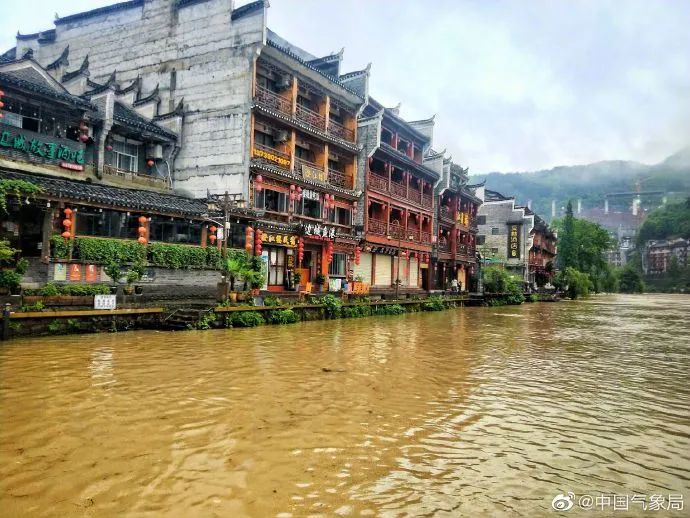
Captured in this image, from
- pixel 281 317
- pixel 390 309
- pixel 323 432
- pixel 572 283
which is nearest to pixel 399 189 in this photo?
pixel 390 309

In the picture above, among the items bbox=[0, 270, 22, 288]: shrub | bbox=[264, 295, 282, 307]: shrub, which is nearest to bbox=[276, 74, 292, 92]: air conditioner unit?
bbox=[264, 295, 282, 307]: shrub

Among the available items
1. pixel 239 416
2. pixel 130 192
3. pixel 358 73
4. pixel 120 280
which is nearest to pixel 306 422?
pixel 239 416

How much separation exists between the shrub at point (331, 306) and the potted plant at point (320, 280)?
624 centimetres

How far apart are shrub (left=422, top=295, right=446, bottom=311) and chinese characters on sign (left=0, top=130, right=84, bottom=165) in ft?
69.3

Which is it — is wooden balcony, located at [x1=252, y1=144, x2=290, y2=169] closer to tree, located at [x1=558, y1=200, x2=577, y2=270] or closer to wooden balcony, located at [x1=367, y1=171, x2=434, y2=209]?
wooden balcony, located at [x1=367, y1=171, x2=434, y2=209]

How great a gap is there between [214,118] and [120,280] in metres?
11.2

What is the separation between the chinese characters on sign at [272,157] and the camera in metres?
25.7

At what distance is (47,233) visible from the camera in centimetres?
1670

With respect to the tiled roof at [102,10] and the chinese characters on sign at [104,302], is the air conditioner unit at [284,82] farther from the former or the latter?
the chinese characters on sign at [104,302]

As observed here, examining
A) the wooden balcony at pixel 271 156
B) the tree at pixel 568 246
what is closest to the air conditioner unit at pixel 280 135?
the wooden balcony at pixel 271 156

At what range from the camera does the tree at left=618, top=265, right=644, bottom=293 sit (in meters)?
100

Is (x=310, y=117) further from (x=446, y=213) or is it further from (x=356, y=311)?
(x=446, y=213)

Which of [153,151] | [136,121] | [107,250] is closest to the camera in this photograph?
[107,250]

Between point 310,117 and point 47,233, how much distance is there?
16949 mm
